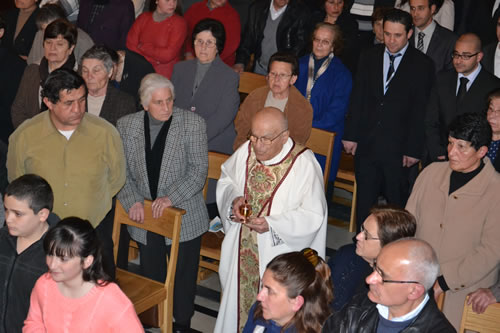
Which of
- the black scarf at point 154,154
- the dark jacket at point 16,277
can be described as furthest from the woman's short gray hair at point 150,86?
the dark jacket at point 16,277

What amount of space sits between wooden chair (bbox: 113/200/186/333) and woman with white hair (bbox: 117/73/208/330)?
0.07 metres

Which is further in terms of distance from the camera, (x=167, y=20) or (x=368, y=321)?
(x=167, y=20)

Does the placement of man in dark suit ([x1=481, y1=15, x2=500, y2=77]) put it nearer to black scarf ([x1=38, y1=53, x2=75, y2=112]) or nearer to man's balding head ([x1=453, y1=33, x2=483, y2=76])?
man's balding head ([x1=453, y1=33, x2=483, y2=76])

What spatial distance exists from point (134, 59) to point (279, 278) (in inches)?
121

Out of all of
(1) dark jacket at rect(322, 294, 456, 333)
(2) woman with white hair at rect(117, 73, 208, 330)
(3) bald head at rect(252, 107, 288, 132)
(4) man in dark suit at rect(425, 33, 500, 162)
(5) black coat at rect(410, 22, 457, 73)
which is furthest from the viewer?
(5) black coat at rect(410, 22, 457, 73)

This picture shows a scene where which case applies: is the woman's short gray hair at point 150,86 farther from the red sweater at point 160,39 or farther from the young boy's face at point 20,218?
the red sweater at point 160,39

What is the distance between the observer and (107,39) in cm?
649

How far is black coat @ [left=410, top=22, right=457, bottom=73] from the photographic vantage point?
5.48m

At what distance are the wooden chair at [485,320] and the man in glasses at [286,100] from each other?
202 centimetres

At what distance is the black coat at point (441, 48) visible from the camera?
5484mm

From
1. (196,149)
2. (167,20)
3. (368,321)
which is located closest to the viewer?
(368,321)

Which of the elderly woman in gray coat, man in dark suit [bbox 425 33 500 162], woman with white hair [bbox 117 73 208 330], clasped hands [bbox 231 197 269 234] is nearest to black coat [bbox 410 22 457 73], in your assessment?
man in dark suit [bbox 425 33 500 162]

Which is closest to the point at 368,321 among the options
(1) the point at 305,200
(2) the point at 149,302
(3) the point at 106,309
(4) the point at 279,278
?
(4) the point at 279,278

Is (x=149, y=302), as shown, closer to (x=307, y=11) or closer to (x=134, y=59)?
(x=134, y=59)
